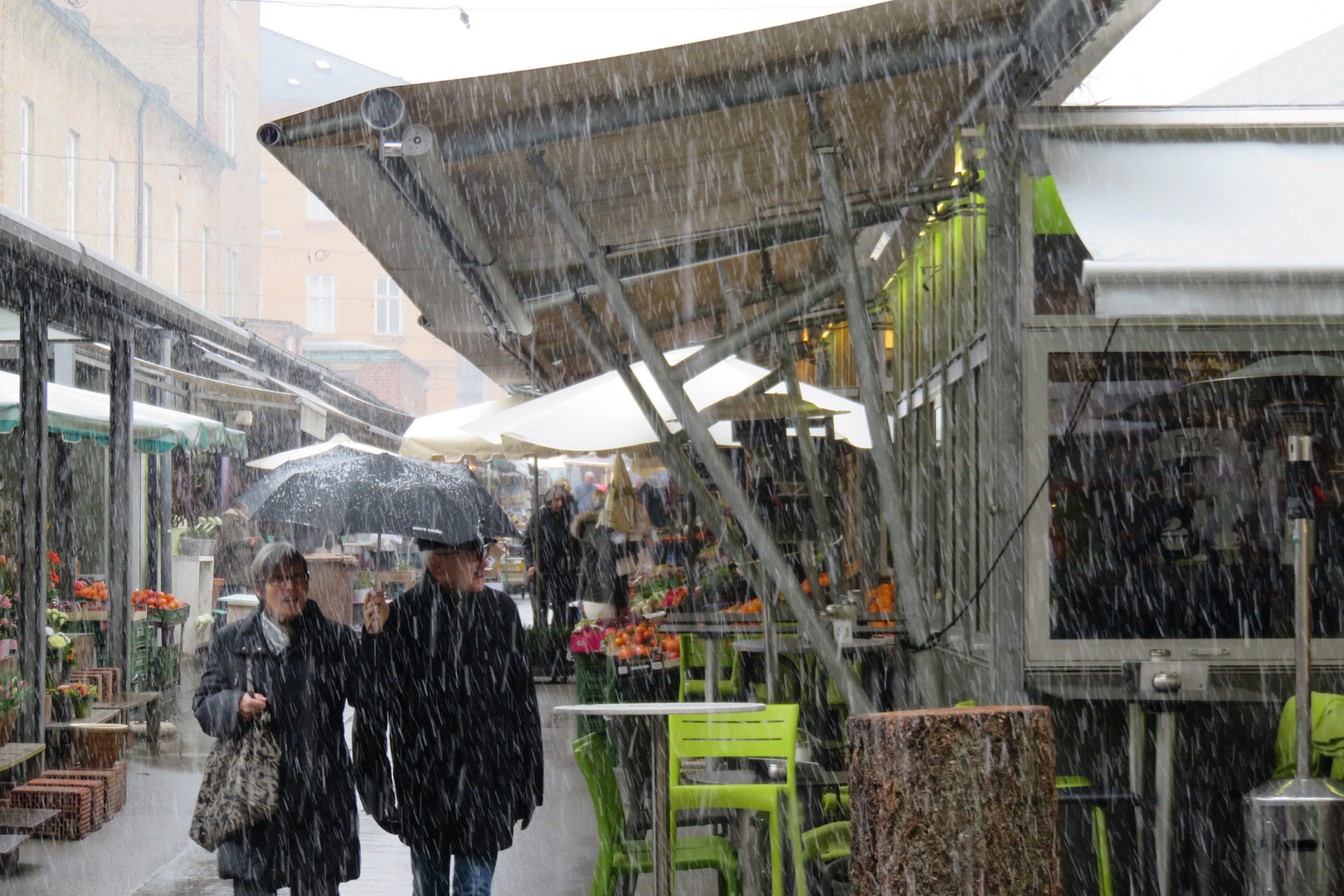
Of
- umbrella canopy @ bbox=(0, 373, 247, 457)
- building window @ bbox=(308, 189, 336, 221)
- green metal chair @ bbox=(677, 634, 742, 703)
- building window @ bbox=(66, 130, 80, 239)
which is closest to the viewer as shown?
green metal chair @ bbox=(677, 634, 742, 703)

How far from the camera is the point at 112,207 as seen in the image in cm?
2595

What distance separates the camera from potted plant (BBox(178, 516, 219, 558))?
17.4 metres

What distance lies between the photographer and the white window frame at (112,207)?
25.6m

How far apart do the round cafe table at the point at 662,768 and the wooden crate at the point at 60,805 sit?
438cm

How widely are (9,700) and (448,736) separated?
12.5 feet

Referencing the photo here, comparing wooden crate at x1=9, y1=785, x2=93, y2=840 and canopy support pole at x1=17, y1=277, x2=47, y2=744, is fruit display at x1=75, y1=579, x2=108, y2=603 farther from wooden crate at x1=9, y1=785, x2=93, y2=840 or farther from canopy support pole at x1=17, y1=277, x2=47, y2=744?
wooden crate at x1=9, y1=785, x2=93, y2=840

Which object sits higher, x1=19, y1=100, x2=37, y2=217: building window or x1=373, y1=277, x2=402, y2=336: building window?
x1=373, y1=277, x2=402, y2=336: building window

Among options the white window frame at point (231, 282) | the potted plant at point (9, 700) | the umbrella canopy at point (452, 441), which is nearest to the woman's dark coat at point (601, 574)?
the umbrella canopy at point (452, 441)

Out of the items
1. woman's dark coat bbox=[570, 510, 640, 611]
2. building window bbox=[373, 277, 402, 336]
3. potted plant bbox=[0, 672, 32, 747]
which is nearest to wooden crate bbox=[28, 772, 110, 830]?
potted plant bbox=[0, 672, 32, 747]

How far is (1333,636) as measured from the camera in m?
5.78

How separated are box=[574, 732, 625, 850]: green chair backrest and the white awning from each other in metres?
2.54

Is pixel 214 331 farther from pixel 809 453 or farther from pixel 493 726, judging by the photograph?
pixel 493 726

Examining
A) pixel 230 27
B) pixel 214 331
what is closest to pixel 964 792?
pixel 214 331

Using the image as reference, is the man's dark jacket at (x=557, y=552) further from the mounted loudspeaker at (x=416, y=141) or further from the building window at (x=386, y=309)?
A: the building window at (x=386, y=309)
